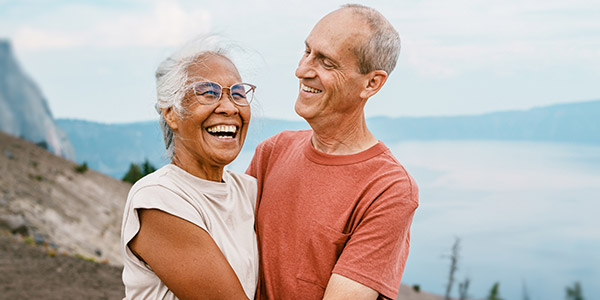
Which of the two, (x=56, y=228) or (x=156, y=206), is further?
(x=56, y=228)

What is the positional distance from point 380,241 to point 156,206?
1.16 metres

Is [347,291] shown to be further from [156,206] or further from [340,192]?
[156,206]

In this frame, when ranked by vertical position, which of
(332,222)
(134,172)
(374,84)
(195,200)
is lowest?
(195,200)

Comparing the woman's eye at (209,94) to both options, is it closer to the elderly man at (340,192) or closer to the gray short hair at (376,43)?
the elderly man at (340,192)

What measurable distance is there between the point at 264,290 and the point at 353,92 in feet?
4.23

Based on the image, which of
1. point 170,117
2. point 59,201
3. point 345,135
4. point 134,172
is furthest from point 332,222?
point 134,172

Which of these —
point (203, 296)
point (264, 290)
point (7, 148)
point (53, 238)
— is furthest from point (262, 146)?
point (7, 148)

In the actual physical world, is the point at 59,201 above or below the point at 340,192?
above

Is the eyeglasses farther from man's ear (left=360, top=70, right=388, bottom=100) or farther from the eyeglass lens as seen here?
man's ear (left=360, top=70, right=388, bottom=100)

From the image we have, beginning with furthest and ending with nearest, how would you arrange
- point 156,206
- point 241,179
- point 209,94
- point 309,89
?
point 241,179 < point 309,89 < point 209,94 < point 156,206

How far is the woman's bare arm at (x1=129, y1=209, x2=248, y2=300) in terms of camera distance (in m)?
2.84

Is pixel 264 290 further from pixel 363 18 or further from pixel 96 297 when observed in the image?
pixel 96 297

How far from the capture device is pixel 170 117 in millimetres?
3260

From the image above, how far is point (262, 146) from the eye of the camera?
3926 mm
